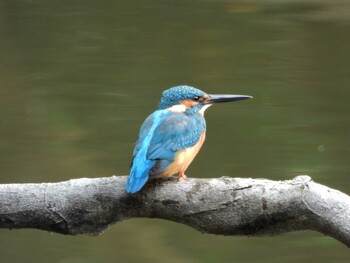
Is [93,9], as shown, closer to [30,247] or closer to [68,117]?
[68,117]

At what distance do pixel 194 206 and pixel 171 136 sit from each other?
31 cm

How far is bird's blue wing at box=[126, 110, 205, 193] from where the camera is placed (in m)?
1.79

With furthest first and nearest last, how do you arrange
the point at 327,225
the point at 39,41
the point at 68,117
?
the point at 39,41, the point at 68,117, the point at 327,225

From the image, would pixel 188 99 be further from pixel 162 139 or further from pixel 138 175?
pixel 138 175

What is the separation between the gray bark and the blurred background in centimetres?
175

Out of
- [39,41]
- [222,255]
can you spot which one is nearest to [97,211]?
[222,255]

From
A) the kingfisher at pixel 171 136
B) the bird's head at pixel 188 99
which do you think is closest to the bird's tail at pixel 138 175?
the kingfisher at pixel 171 136

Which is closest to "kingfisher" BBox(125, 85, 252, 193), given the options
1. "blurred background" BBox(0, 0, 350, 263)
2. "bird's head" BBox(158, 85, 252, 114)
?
"bird's head" BBox(158, 85, 252, 114)

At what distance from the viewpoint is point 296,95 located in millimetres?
3975

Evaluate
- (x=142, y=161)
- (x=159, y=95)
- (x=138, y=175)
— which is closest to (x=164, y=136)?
(x=142, y=161)

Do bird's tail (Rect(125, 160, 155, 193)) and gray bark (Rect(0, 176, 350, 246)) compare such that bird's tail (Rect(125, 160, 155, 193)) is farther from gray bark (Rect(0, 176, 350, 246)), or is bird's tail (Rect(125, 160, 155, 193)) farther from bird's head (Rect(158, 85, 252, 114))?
bird's head (Rect(158, 85, 252, 114))

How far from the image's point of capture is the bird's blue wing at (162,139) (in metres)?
1.79

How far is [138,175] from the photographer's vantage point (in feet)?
5.58

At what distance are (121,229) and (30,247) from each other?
1.21 feet
